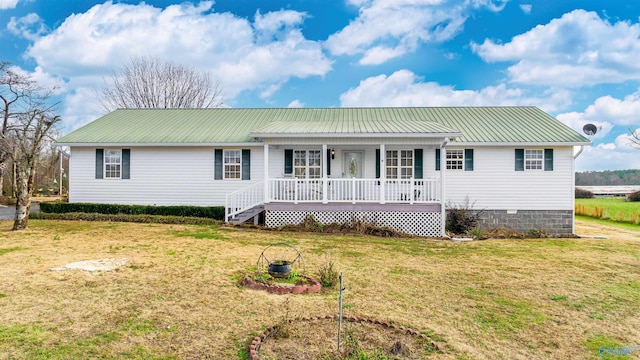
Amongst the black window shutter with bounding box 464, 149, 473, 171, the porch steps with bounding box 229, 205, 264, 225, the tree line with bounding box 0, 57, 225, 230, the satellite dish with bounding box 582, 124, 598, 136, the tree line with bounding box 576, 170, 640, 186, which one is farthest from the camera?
the tree line with bounding box 576, 170, 640, 186

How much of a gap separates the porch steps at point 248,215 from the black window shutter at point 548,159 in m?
11.0

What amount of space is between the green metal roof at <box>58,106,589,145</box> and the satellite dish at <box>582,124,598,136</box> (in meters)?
0.98

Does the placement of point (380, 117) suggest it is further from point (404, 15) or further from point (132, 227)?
point (132, 227)

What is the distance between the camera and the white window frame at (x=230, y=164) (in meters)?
15.8

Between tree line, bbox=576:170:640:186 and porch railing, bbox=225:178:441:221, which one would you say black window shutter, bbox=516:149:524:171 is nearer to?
porch railing, bbox=225:178:441:221

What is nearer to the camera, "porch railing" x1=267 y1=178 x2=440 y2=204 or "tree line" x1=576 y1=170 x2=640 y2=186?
"porch railing" x1=267 y1=178 x2=440 y2=204

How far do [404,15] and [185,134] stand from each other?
10285 millimetres

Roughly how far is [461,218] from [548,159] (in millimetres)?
4128

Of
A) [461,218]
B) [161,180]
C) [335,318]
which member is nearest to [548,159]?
[461,218]

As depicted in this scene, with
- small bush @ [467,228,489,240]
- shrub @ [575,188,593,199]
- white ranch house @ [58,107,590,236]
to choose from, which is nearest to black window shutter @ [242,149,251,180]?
white ranch house @ [58,107,590,236]

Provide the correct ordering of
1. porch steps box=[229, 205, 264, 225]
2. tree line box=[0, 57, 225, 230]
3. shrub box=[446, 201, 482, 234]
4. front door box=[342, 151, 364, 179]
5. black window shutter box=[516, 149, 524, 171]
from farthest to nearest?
tree line box=[0, 57, 225, 230]
front door box=[342, 151, 364, 179]
black window shutter box=[516, 149, 524, 171]
shrub box=[446, 201, 482, 234]
porch steps box=[229, 205, 264, 225]

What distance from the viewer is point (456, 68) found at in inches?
837

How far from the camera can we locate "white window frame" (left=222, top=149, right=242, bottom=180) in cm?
1577

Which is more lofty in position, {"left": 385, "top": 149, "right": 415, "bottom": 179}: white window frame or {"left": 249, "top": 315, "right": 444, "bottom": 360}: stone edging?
{"left": 385, "top": 149, "right": 415, "bottom": 179}: white window frame
